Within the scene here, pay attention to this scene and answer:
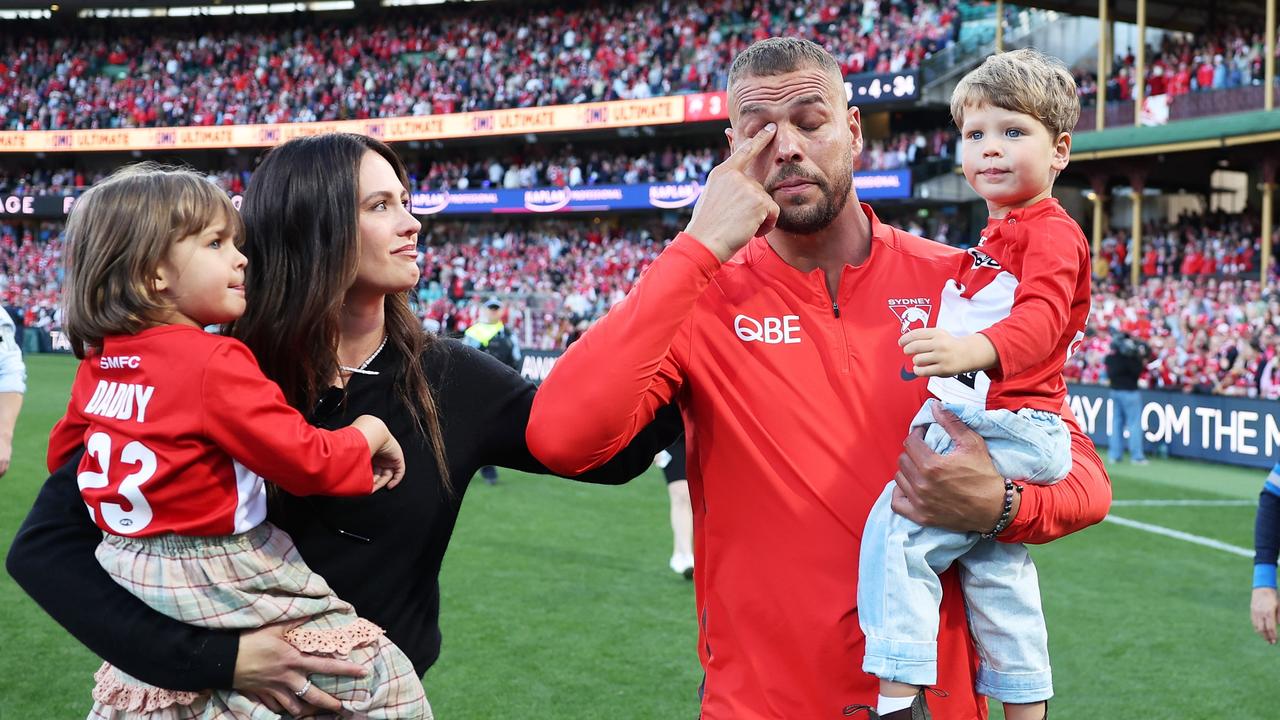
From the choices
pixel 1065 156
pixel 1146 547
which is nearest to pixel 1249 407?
pixel 1146 547

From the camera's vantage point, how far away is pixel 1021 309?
2.45 meters

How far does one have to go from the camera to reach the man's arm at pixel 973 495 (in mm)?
2234

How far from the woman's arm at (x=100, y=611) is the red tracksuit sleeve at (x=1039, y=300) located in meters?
1.60

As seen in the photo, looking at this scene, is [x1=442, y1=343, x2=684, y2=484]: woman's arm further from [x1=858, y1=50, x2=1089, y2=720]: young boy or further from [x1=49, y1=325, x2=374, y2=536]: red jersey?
[x1=858, y1=50, x2=1089, y2=720]: young boy

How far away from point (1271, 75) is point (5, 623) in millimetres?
23851

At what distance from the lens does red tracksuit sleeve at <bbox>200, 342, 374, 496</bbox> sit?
6.93 feet

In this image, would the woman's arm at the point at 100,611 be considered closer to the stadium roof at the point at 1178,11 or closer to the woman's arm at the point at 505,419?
the woman's arm at the point at 505,419

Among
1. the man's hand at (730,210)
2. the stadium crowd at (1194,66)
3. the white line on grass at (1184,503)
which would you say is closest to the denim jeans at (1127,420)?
the white line on grass at (1184,503)

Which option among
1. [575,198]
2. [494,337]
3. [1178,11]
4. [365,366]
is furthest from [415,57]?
[365,366]

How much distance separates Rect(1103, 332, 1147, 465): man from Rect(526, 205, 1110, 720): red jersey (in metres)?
13.7

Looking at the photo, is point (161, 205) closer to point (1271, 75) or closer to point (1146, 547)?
point (1146, 547)

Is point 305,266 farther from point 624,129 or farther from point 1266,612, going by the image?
point 624,129

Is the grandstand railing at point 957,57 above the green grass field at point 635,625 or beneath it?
above

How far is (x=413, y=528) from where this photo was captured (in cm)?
241
